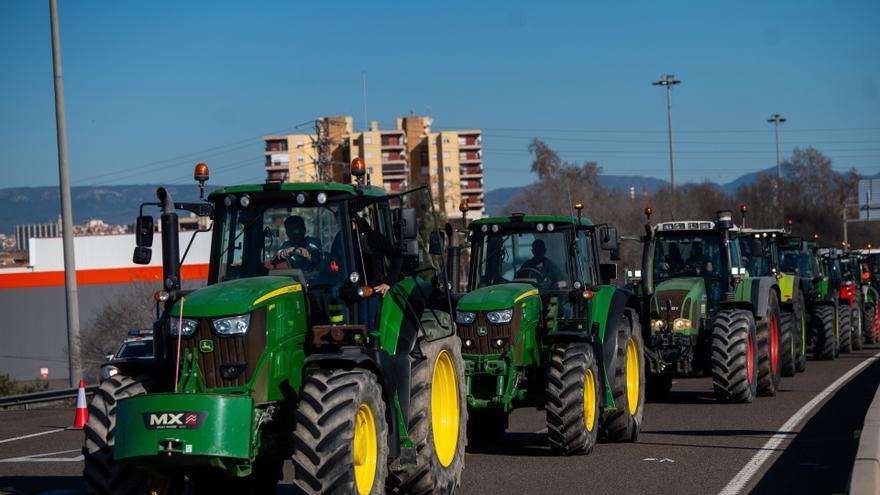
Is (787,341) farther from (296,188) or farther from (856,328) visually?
(296,188)

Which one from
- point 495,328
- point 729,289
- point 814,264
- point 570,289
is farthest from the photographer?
point 814,264

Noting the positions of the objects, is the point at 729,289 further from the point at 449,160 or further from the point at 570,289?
the point at 449,160

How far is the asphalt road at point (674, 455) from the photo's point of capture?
11.5 metres

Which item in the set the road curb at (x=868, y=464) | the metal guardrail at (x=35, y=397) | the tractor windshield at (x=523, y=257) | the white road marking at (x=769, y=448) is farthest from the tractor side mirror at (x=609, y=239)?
the metal guardrail at (x=35, y=397)

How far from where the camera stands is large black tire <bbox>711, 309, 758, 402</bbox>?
61.8 ft

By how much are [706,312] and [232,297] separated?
12.6m

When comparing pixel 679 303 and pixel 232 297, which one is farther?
pixel 679 303

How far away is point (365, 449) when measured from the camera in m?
9.28

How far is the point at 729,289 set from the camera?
20.2m

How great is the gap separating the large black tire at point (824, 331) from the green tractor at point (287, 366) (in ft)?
65.0

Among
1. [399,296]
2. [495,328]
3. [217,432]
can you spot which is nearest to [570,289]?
[495,328]

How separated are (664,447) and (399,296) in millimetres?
4794

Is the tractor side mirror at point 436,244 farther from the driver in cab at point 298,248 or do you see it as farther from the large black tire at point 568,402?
the large black tire at point 568,402

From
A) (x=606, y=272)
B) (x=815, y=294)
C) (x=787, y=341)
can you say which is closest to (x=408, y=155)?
(x=815, y=294)
